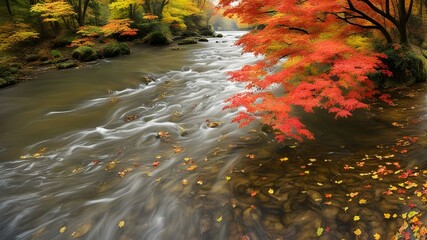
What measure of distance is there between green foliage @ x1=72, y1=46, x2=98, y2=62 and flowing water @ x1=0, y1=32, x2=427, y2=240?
8.90 metres

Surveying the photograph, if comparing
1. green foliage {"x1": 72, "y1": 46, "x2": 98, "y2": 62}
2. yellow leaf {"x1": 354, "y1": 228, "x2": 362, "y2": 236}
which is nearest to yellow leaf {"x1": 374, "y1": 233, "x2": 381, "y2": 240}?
yellow leaf {"x1": 354, "y1": 228, "x2": 362, "y2": 236}

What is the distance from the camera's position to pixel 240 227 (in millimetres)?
4004

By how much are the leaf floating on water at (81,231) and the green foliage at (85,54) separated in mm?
15391

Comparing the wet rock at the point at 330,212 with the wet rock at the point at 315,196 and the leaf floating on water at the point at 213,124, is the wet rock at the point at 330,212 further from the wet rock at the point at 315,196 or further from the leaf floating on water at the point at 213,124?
the leaf floating on water at the point at 213,124

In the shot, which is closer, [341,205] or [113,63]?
[341,205]

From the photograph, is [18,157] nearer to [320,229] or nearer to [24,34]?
[320,229]

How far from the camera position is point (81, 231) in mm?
Result: 4496

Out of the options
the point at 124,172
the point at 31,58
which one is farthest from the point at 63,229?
the point at 31,58

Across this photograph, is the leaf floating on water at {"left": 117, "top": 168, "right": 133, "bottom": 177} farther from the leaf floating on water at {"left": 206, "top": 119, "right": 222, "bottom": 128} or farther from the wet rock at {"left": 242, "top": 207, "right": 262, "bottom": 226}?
the wet rock at {"left": 242, "top": 207, "right": 262, "bottom": 226}

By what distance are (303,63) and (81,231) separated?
4867 mm

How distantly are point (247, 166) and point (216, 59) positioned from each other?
1330 centimetres

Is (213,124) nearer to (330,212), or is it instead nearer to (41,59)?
(330,212)

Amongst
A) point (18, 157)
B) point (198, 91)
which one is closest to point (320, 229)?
point (18, 157)

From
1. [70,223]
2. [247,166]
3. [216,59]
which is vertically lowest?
[216,59]
